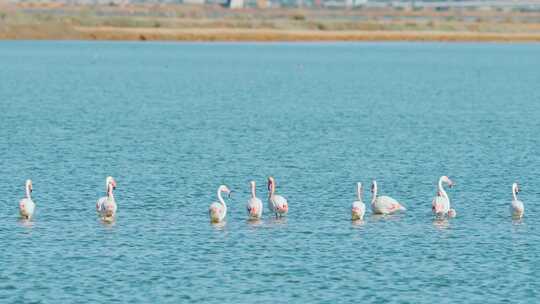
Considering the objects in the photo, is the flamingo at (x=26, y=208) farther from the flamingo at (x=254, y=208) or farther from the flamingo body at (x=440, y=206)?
the flamingo body at (x=440, y=206)

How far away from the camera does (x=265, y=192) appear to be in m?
46.0

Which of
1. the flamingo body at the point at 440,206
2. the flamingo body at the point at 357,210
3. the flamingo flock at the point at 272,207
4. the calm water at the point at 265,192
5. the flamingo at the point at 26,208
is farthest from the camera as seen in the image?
the flamingo body at the point at 440,206

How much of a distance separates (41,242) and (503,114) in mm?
52047

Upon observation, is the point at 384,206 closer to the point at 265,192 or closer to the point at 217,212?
the point at 217,212

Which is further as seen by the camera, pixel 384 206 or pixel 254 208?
pixel 384 206

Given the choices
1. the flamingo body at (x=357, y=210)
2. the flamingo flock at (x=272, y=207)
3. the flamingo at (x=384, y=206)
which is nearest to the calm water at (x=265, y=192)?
the flamingo body at (x=357, y=210)

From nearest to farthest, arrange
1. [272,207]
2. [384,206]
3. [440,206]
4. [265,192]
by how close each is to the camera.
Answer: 1. [440,206]
2. [272,207]
3. [384,206]
4. [265,192]

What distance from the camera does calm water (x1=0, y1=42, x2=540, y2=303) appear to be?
3144cm

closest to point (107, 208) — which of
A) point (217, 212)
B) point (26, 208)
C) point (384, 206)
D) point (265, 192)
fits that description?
point (26, 208)

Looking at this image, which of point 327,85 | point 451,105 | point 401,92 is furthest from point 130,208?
point 327,85

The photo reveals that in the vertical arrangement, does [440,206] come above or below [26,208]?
below

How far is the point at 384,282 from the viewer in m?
31.5

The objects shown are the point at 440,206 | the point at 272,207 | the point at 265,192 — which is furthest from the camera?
the point at 265,192

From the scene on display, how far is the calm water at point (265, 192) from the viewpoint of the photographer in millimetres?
31438
